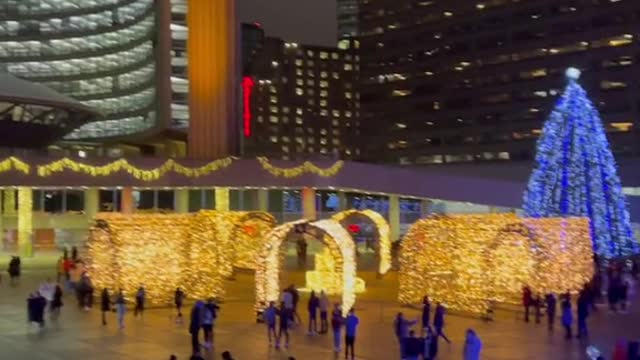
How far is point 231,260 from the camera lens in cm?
4112

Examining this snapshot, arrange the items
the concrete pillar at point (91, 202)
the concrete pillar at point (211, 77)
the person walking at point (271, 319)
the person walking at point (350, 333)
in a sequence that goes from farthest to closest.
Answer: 1. the concrete pillar at point (211, 77)
2. the concrete pillar at point (91, 202)
3. the person walking at point (271, 319)
4. the person walking at point (350, 333)

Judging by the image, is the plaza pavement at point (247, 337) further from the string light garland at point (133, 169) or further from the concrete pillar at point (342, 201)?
the concrete pillar at point (342, 201)

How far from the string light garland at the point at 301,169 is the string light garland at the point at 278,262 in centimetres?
3293

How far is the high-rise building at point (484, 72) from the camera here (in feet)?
341

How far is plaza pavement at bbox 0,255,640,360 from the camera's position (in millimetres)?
22172

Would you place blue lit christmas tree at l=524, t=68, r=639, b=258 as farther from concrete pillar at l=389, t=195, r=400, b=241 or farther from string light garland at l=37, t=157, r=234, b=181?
concrete pillar at l=389, t=195, r=400, b=241

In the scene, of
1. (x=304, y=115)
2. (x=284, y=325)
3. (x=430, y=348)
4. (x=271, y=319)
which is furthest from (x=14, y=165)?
(x=304, y=115)

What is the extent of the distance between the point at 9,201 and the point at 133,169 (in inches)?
622

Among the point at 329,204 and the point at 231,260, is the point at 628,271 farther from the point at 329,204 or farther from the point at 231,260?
the point at 329,204

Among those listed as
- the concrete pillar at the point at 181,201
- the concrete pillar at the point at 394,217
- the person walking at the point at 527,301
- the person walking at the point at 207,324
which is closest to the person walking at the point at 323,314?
the person walking at the point at 207,324

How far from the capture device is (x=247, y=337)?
24.9 m

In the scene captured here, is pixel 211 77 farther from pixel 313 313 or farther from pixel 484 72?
pixel 484 72

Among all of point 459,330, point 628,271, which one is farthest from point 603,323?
point 628,271

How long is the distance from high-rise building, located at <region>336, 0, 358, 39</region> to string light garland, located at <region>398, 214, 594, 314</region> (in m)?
138
